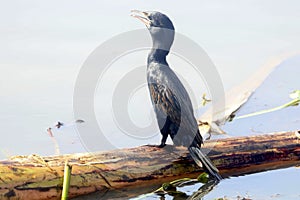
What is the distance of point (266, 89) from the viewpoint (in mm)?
6590

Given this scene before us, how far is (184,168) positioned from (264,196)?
24.1 inches

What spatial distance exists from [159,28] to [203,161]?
1046mm

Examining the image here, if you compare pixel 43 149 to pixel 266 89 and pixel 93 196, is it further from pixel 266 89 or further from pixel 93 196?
pixel 266 89

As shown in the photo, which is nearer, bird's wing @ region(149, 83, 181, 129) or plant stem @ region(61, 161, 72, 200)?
plant stem @ region(61, 161, 72, 200)

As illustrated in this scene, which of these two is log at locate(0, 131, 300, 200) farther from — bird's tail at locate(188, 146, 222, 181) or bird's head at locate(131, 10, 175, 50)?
bird's head at locate(131, 10, 175, 50)

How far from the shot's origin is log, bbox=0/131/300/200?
3.71 metres

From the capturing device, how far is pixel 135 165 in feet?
13.5

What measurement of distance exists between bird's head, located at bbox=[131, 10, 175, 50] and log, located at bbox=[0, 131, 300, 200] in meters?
0.81

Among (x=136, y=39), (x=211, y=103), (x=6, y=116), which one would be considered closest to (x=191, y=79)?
(x=211, y=103)

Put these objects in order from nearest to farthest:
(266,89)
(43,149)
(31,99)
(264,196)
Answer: (264,196) → (43,149) → (31,99) → (266,89)

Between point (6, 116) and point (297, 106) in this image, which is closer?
point (6, 116)

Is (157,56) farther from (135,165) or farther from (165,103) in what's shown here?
(135,165)

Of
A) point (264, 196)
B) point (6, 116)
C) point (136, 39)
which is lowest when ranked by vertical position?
point (264, 196)

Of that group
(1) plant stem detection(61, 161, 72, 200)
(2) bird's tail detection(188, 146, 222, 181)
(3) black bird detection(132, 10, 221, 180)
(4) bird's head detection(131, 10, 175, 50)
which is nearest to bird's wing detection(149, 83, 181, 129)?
(3) black bird detection(132, 10, 221, 180)
